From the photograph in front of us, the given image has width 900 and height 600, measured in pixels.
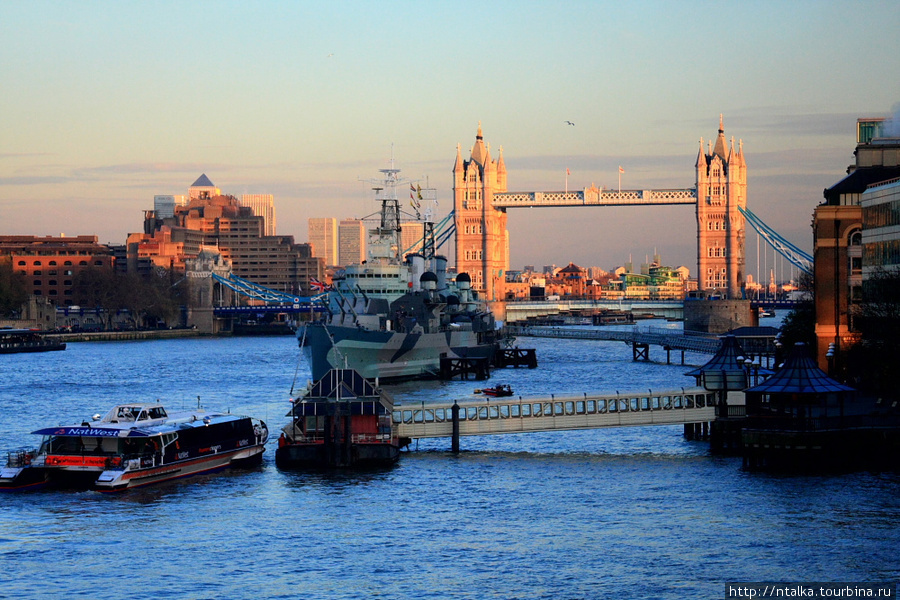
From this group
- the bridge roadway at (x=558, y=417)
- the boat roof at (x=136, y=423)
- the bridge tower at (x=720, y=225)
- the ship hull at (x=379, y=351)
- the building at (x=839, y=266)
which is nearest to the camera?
the boat roof at (x=136, y=423)

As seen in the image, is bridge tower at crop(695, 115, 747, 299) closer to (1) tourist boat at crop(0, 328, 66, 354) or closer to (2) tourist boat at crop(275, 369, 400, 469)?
(1) tourist boat at crop(0, 328, 66, 354)

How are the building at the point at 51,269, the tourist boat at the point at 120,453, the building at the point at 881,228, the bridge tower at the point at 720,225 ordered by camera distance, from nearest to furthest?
the tourist boat at the point at 120,453, the building at the point at 881,228, the bridge tower at the point at 720,225, the building at the point at 51,269

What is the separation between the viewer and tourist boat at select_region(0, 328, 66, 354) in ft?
400

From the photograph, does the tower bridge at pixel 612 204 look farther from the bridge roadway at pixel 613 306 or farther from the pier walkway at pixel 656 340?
the pier walkway at pixel 656 340

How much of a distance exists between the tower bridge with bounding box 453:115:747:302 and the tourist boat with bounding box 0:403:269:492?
129 meters

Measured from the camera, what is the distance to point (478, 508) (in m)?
32.2

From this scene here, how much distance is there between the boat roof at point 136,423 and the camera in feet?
112

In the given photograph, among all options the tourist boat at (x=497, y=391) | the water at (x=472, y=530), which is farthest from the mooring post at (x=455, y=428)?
the tourist boat at (x=497, y=391)

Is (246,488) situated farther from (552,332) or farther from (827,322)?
(552,332)

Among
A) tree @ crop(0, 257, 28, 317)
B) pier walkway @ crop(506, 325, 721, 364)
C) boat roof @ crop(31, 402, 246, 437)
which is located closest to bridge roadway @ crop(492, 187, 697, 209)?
pier walkway @ crop(506, 325, 721, 364)

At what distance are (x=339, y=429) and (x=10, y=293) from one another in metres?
121

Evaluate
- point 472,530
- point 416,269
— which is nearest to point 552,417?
point 472,530

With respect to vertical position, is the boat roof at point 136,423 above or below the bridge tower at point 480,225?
below

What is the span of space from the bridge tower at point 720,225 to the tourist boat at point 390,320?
3626 inches
